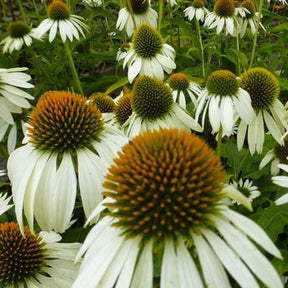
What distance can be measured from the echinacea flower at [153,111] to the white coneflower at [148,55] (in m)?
0.34

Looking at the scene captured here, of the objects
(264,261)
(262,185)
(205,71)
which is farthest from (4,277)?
(205,71)

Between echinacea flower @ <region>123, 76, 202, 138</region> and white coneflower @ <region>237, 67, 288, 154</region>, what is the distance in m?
0.19

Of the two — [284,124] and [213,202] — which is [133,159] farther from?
[284,124]

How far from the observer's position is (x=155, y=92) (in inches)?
52.2

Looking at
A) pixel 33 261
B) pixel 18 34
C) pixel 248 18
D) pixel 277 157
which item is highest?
pixel 248 18

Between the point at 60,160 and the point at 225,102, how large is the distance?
0.52 meters

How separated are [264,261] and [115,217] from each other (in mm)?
260

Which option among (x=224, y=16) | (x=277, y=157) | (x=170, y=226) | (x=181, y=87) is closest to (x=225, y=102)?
(x=277, y=157)

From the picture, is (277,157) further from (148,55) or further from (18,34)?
(18,34)

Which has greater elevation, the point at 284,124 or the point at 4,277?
the point at 284,124

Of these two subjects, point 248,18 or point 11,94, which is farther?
point 248,18

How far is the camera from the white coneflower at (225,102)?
4.05ft

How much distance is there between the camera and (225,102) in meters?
1.29

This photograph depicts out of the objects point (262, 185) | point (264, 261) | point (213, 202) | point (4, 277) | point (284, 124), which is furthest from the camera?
point (262, 185)
